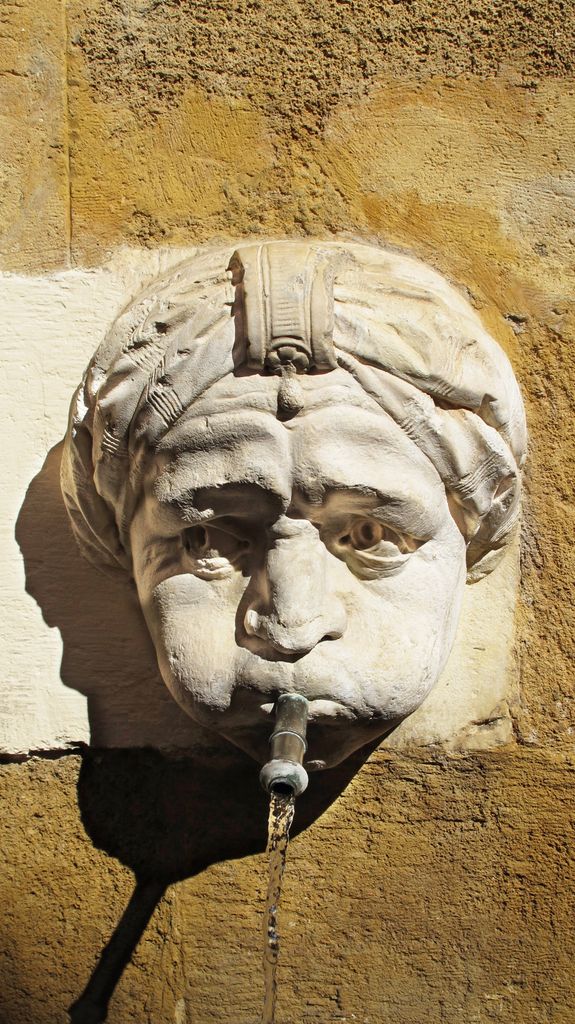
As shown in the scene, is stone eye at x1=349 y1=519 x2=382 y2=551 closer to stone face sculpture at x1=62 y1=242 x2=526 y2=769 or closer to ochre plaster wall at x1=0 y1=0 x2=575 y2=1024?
stone face sculpture at x1=62 y1=242 x2=526 y2=769

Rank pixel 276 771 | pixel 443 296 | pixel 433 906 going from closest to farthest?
pixel 276 771
pixel 443 296
pixel 433 906

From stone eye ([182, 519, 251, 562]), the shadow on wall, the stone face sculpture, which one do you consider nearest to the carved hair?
the stone face sculpture

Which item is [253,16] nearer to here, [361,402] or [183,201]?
[183,201]

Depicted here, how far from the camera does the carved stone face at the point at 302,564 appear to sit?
55.8 inches

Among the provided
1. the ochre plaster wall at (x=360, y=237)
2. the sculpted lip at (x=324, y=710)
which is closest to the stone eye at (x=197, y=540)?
the sculpted lip at (x=324, y=710)

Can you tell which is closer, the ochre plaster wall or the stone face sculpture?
the stone face sculpture

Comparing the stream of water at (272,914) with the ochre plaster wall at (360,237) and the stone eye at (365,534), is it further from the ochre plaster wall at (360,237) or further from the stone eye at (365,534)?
the stone eye at (365,534)

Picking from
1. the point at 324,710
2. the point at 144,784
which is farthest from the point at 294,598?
the point at 144,784

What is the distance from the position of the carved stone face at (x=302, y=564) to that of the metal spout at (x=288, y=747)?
2cm

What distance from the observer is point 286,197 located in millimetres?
1775

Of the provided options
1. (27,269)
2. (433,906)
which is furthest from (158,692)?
(27,269)

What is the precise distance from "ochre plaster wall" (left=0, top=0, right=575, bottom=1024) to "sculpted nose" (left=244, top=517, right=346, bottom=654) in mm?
400

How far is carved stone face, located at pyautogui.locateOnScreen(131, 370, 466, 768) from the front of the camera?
4.65 ft

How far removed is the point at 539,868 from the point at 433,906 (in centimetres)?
16
